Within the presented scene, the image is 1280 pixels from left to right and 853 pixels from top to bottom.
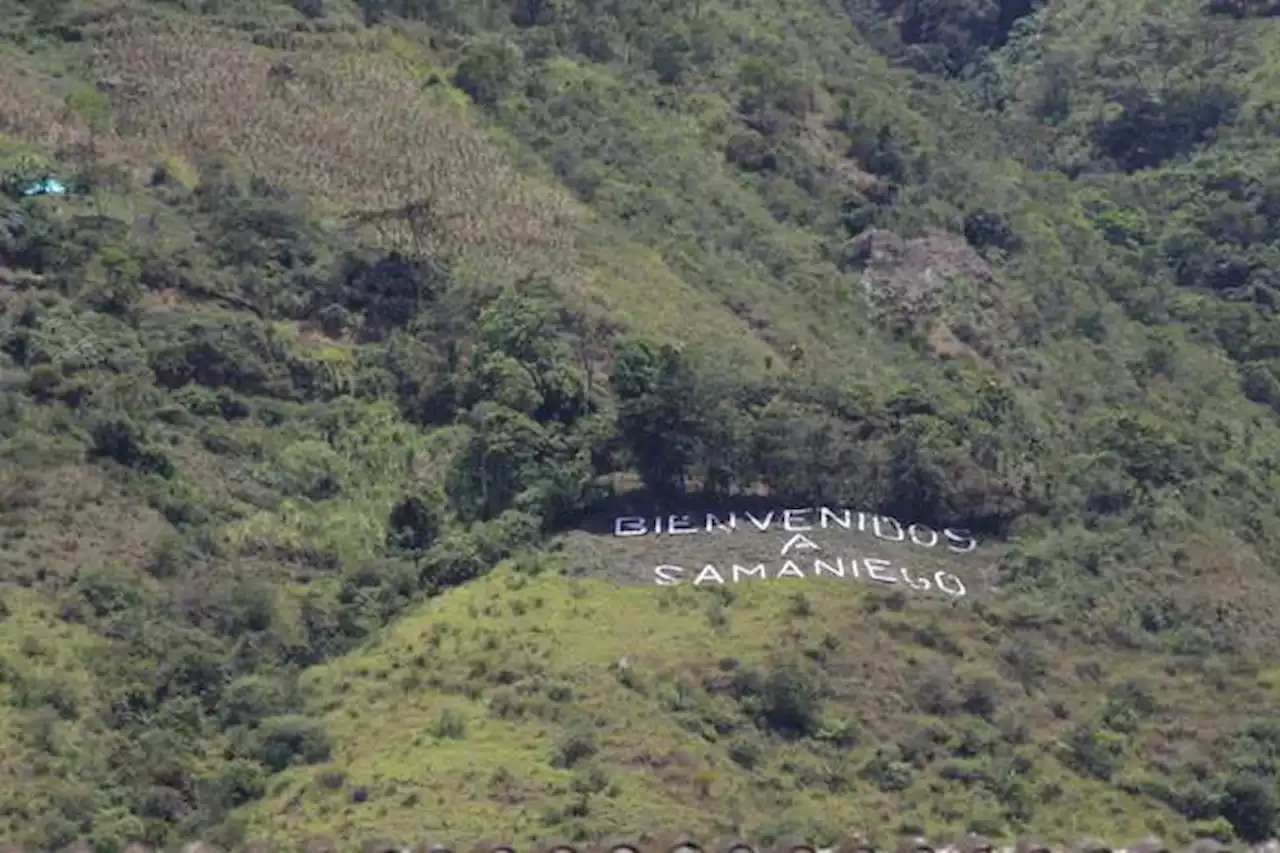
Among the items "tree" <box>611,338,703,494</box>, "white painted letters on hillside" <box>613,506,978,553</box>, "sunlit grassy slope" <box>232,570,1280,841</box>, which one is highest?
"tree" <box>611,338,703,494</box>

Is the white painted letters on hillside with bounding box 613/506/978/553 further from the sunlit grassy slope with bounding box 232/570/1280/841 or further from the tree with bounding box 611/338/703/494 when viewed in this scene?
the sunlit grassy slope with bounding box 232/570/1280/841

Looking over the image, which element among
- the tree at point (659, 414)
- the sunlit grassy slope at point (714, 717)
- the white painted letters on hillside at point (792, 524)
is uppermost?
the tree at point (659, 414)

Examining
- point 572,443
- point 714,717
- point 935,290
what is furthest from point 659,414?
point 935,290

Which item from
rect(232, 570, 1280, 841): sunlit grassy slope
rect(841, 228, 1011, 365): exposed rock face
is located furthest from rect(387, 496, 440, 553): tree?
rect(841, 228, 1011, 365): exposed rock face

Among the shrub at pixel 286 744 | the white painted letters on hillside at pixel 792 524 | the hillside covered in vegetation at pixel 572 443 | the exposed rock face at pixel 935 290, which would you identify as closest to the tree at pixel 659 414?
the hillside covered in vegetation at pixel 572 443

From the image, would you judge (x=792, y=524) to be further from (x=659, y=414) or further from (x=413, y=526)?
(x=413, y=526)

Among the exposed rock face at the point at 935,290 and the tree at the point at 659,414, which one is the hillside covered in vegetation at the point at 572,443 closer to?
the tree at the point at 659,414

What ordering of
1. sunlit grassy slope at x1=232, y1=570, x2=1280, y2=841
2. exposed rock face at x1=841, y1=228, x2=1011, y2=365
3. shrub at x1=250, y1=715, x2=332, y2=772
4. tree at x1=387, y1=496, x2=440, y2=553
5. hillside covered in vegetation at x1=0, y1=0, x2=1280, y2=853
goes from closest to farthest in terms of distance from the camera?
sunlit grassy slope at x1=232, y1=570, x2=1280, y2=841, shrub at x1=250, y1=715, x2=332, y2=772, hillside covered in vegetation at x1=0, y1=0, x2=1280, y2=853, tree at x1=387, y1=496, x2=440, y2=553, exposed rock face at x1=841, y1=228, x2=1011, y2=365

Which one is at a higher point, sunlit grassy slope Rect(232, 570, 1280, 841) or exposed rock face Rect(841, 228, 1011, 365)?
exposed rock face Rect(841, 228, 1011, 365)
